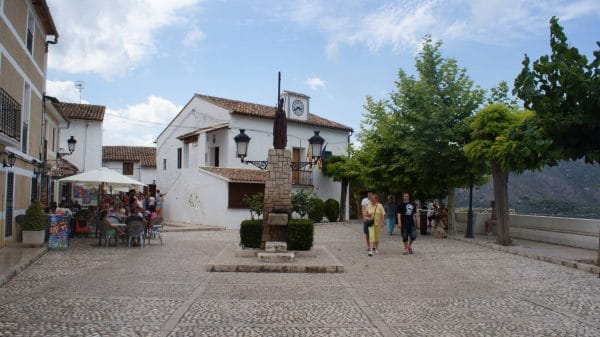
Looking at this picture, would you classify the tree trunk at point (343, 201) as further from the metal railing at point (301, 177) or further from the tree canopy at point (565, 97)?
the tree canopy at point (565, 97)

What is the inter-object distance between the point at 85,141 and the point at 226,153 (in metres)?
8.87

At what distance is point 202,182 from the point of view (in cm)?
2703

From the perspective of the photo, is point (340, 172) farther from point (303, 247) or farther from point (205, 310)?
point (205, 310)

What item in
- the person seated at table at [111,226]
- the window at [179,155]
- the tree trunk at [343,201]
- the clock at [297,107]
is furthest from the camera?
the window at [179,155]

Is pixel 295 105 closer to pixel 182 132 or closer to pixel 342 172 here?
pixel 342 172

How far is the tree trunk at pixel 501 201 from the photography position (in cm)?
1570

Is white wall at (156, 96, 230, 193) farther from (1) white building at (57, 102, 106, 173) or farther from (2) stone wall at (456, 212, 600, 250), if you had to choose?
(2) stone wall at (456, 212, 600, 250)

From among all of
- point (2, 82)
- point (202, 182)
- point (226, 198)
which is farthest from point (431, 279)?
point (202, 182)

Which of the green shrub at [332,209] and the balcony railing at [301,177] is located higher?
the balcony railing at [301,177]

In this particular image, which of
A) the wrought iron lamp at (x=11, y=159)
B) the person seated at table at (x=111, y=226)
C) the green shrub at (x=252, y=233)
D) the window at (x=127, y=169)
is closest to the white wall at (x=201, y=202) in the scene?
the person seated at table at (x=111, y=226)

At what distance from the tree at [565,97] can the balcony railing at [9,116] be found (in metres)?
11.5

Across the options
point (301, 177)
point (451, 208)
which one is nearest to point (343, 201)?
point (301, 177)

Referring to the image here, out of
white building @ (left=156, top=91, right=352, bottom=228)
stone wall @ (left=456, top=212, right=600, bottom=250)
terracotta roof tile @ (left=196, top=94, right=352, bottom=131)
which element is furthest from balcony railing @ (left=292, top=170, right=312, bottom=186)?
stone wall @ (left=456, top=212, right=600, bottom=250)

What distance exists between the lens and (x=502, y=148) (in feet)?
43.8
